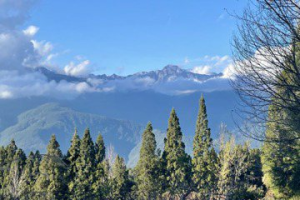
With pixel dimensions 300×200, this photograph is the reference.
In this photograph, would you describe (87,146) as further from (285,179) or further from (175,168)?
(285,179)

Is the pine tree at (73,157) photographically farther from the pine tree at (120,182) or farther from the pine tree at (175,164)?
the pine tree at (120,182)

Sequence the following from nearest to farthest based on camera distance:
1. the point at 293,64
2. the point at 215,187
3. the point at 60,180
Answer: the point at 293,64 → the point at 60,180 → the point at 215,187

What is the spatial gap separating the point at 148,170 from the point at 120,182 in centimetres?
960

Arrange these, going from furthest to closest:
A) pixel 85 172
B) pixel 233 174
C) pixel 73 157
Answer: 1. pixel 233 174
2. pixel 73 157
3. pixel 85 172

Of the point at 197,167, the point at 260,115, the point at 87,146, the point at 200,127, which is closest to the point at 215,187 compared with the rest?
the point at 197,167

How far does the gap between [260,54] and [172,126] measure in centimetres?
3648

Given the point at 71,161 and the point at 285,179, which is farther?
the point at 71,161

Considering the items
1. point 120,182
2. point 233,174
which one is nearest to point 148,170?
point 120,182

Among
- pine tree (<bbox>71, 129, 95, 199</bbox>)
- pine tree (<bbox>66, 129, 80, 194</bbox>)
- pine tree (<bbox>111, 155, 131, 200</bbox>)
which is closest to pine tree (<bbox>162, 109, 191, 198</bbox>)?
pine tree (<bbox>111, 155, 131, 200</bbox>)

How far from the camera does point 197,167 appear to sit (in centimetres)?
4275

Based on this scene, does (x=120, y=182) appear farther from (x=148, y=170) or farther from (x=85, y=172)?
(x=85, y=172)

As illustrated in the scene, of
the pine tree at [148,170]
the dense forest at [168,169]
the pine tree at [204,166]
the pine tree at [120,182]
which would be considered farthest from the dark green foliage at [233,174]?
the pine tree at [120,182]

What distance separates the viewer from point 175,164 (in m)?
42.8

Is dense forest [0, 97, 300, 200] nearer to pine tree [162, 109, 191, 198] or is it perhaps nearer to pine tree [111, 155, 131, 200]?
pine tree [162, 109, 191, 198]
